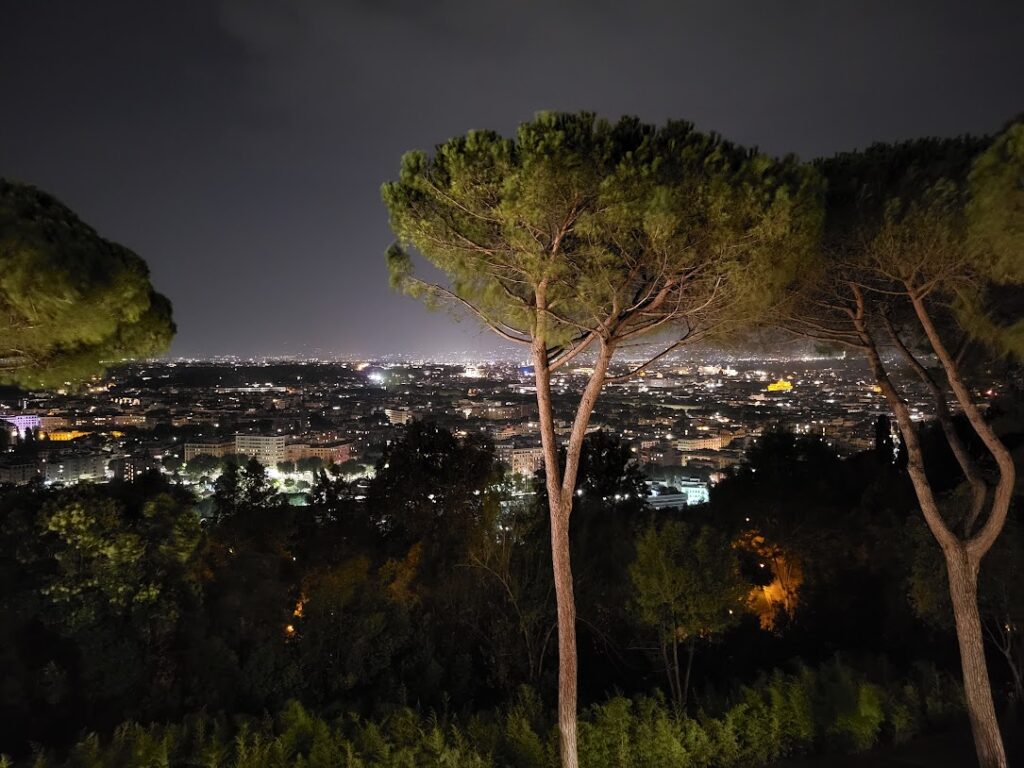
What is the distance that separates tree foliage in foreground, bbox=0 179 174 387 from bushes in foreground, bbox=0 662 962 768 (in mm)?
2400

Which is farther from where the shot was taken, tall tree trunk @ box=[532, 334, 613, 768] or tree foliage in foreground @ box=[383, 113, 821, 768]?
tall tree trunk @ box=[532, 334, 613, 768]

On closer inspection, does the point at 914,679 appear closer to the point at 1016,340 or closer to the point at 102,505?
the point at 1016,340

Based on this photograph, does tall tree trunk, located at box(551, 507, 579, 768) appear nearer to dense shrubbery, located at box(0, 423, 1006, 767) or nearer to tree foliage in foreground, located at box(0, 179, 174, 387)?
dense shrubbery, located at box(0, 423, 1006, 767)

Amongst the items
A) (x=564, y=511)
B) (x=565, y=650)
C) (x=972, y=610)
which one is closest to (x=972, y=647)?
(x=972, y=610)

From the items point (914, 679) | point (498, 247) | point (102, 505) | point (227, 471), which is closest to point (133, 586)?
A: point (102, 505)

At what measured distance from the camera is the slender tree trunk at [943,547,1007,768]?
16.2ft

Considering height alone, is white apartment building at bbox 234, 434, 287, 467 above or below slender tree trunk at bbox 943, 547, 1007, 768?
above

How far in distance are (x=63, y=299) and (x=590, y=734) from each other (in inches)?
186

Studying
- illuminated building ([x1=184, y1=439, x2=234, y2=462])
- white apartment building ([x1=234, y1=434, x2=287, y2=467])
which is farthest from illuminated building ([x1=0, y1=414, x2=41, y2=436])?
white apartment building ([x1=234, y1=434, x2=287, y2=467])

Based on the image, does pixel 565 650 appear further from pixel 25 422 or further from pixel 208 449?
pixel 208 449

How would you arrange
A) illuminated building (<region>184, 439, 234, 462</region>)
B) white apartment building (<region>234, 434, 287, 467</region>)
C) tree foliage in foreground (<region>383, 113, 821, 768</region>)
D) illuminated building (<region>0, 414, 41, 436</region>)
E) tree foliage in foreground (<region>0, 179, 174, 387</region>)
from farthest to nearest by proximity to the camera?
white apartment building (<region>234, 434, 287, 467</region>) < illuminated building (<region>184, 439, 234, 462</region>) < illuminated building (<region>0, 414, 41, 436</region>) < tree foliage in foreground (<region>383, 113, 821, 768</region>) < tree foliage in foreground (<region>0, 179, 174, 387</region>)

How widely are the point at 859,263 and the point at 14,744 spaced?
857 cm

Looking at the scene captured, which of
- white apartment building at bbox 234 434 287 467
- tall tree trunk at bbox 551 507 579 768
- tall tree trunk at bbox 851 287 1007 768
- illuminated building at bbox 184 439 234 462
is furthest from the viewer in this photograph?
white apartment building at bbox 234 434 287 467

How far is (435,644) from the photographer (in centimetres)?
752
